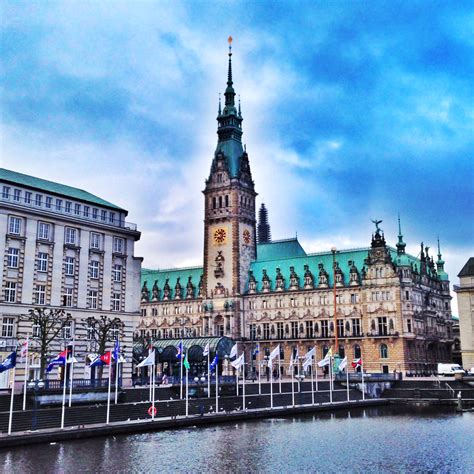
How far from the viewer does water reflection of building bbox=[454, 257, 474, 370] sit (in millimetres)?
135000

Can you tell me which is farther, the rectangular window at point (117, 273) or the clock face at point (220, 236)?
the clock face at point (220, 236)

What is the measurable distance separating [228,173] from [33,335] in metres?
90.2

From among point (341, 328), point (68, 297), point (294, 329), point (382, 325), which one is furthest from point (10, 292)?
point (382, 325)

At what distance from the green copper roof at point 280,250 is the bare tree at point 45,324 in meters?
94.7

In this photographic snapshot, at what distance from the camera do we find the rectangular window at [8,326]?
272ft

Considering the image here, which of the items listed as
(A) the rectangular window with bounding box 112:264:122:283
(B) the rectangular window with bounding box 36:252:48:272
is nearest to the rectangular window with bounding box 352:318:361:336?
(A) the rectangular window with bounding box 112:264:122:283

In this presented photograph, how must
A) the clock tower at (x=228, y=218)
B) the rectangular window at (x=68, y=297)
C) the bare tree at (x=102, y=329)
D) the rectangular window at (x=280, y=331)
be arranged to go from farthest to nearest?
the clock tower at (x=228, y=218) → the rectangular window at (x=280, y=331) → the rectangular window at (x=68, y=297) → the bare tree at (x=102, y=329)

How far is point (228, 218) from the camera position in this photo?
16412 cm

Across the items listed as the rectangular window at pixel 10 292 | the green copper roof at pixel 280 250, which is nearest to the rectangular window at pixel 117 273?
the rectangular window at pixel 10 292

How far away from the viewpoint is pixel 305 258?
16200 centimetres

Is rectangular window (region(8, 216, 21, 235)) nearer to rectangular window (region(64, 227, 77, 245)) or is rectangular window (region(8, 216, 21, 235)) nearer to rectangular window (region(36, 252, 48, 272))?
rectangular window (region(36, 252, 48, 272))

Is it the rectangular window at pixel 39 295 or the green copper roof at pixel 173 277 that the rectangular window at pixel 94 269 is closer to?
the rectangular window at pixel 39 295

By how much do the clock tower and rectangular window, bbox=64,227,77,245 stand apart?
72.1 m

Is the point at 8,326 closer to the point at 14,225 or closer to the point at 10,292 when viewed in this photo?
the point at 10,292
